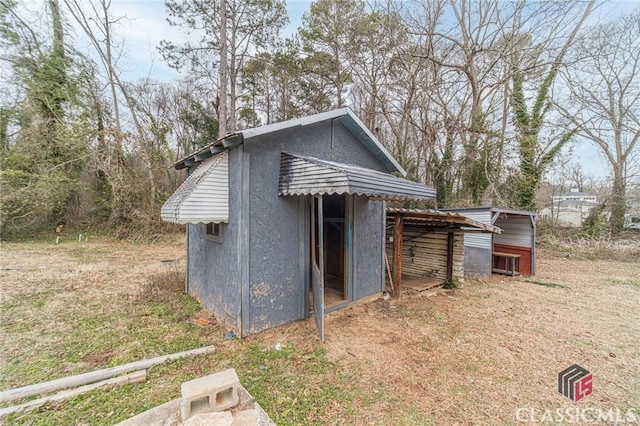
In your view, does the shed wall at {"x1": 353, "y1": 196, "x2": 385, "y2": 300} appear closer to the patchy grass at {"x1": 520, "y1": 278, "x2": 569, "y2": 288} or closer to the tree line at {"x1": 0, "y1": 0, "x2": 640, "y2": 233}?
the patchy grass at {"x1": 520, "y1": 278, "x2": 569, "y2": 288}

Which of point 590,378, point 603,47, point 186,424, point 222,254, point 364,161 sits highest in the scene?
point 603,47

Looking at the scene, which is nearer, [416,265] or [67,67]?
[416,265]

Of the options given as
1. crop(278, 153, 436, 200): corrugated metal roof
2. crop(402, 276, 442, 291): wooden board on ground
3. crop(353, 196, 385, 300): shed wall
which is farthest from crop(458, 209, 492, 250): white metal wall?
crop(278, 153, 436, 200): corrugated metal roof

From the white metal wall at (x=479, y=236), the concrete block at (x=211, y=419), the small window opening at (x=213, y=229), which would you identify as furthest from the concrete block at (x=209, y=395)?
the white metal wall at (x=479, y=236)

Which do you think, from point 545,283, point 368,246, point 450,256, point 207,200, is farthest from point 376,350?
point 545,283

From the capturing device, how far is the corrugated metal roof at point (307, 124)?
4031 mm

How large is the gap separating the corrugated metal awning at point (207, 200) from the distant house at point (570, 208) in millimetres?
16192

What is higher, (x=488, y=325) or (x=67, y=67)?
(x=67, y=67)

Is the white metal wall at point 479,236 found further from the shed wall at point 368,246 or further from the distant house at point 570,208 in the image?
the distant house at point 570,208

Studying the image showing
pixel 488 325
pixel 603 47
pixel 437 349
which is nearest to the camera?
pixel 437 349

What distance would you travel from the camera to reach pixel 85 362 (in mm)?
3467

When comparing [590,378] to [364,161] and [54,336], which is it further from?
[54,336]

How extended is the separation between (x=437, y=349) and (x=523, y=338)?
161 cm

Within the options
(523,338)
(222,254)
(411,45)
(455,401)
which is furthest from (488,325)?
(411,45)
